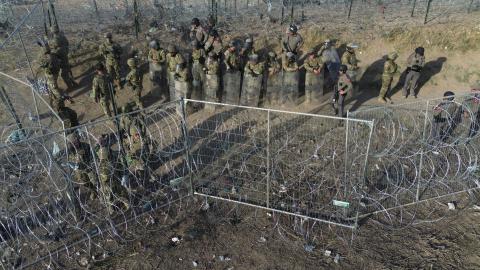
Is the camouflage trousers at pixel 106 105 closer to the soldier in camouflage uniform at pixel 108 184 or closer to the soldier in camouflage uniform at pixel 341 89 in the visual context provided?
the soldier in camouflage uniform at pixel 108 184

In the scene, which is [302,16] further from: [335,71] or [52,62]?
[52,62]

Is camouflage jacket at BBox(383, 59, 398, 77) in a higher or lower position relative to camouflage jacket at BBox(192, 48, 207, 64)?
lower

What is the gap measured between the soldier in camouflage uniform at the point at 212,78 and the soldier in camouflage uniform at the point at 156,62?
5.30 ft

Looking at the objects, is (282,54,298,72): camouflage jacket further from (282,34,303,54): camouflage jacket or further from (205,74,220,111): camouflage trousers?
(205,74,220,111): camouflage trousers

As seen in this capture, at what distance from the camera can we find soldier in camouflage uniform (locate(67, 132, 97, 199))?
8.10 metres

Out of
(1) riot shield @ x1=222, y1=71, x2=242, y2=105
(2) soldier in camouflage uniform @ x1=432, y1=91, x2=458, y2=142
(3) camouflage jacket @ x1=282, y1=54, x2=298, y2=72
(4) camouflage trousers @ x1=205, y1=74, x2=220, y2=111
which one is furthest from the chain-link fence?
(4) camouflage trousers @ x1=205, y1=74, x2=220, y2=111

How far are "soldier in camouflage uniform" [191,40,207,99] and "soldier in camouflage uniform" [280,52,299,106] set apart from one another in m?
2.34

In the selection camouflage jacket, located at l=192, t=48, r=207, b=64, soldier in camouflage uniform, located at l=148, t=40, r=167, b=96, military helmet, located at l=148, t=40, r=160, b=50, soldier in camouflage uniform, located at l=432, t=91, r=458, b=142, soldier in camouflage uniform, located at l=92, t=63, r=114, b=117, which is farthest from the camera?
soldier in camouflage uniform, located at l=148, t=40, r=167, b=96

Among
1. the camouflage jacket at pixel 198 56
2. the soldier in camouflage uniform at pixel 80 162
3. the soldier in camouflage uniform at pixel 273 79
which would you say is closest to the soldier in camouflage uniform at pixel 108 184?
the soldier in camouflage uniform at pixel 80 162

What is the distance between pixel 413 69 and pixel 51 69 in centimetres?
1027

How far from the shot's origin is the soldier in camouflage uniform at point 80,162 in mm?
8104

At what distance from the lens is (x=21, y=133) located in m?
10.6

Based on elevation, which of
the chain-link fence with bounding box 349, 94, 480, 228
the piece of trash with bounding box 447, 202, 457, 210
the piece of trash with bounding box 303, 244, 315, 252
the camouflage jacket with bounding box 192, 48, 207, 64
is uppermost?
the camouflage jacket with bounding box 192, 48, 207, 64

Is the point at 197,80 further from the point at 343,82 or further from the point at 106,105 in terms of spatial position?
the point at 343,82
